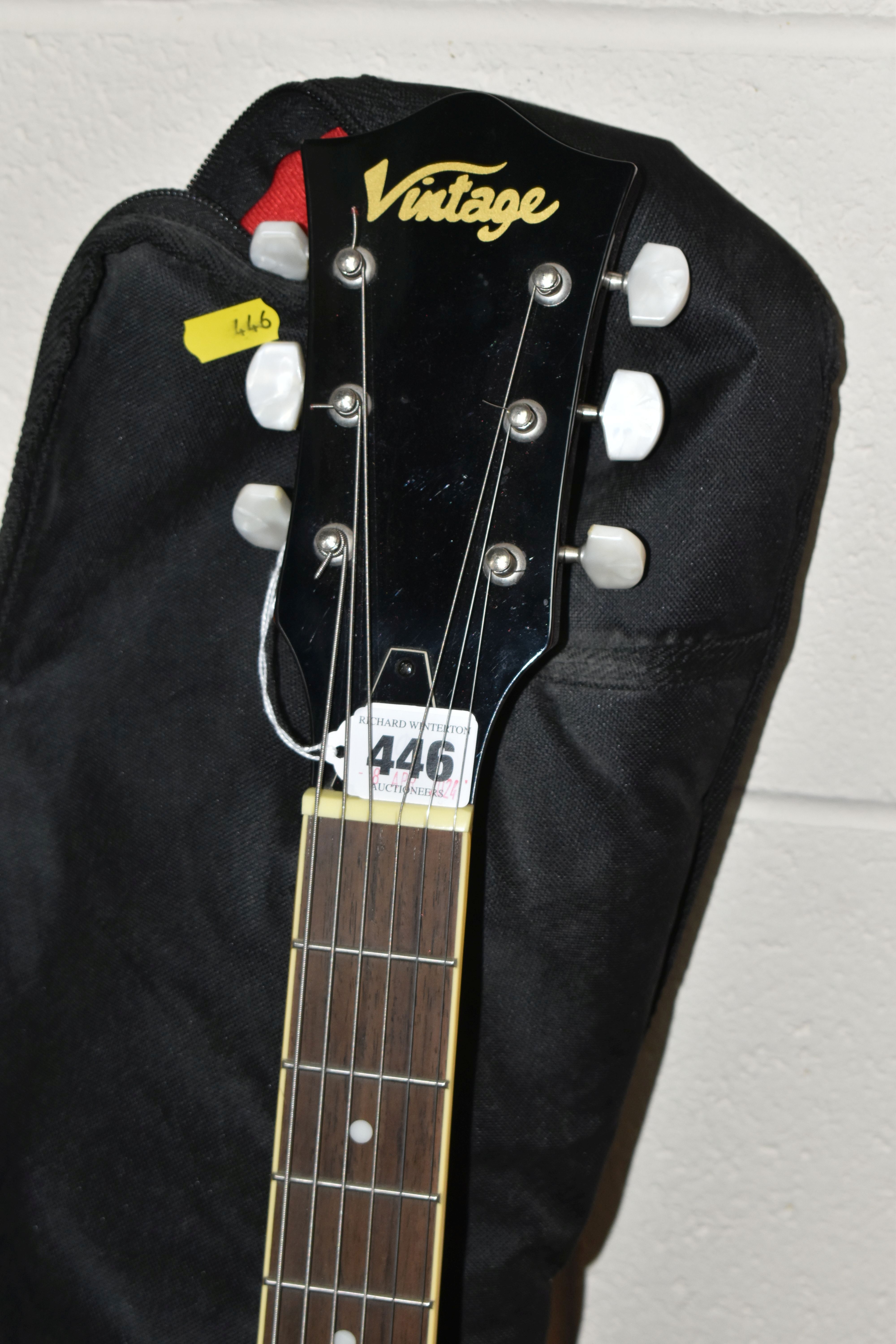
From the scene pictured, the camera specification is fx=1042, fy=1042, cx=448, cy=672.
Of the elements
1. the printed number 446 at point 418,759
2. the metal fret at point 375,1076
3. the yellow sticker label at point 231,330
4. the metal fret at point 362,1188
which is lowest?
the metal fret at point 362,1188

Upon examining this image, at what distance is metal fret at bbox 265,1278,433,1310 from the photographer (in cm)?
50

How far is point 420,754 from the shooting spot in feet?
1.65

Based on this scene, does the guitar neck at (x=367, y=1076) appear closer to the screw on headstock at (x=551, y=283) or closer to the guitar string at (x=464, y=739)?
the guitar string at (x=464, y=739)

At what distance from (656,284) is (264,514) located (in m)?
0.22

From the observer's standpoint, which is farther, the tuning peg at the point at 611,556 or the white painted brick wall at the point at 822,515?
the white painted brick wall at the point at 822,515

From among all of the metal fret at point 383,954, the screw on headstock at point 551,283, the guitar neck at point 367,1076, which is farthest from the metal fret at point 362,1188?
the screw on headstock at point 551,283

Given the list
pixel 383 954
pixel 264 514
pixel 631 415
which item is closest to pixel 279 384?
pixel 264 514

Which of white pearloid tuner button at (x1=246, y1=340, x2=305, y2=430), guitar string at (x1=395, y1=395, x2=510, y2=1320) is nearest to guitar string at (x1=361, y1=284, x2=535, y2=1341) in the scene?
guitar string at (x1=395, y1=395, x2=510, y2=1320)

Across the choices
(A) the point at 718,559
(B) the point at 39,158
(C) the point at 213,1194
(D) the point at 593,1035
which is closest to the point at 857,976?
(D) the point at 593,1035

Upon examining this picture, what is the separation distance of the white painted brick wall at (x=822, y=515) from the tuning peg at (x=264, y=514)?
0.96ft

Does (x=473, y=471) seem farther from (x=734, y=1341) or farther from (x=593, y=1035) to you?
(x=734, y=1341)

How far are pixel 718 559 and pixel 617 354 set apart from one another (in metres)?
0.12

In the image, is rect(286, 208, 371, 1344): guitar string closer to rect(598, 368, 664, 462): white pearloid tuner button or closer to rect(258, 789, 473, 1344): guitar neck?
rect(258, 789, 473, 1344): guitar neck

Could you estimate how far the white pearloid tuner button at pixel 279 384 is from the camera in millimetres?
515
